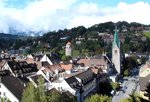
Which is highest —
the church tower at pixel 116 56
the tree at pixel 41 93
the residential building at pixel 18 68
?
the tree at pixel 41 93

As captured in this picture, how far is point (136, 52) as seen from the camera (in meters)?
160

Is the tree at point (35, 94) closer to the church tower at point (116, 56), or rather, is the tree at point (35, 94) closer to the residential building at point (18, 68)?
the residential building at point (18, 68)

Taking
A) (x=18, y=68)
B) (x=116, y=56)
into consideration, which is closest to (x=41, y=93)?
(x=18, y=68)

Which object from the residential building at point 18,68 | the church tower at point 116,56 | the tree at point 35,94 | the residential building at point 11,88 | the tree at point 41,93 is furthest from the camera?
the church tower at point 116,56

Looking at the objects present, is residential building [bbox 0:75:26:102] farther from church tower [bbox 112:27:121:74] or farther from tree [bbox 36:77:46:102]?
church tower [bbox 112:27:121:74]

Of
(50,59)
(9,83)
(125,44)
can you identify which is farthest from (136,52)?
(9,83)

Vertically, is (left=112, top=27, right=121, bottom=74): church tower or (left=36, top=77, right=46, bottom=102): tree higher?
(left=36, top=77, right=46, bottom=102): tree

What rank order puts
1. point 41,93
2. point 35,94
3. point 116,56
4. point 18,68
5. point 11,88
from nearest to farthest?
point 35,94 < point 41,93 < point 11,88 < point 18,68 < point 116,56

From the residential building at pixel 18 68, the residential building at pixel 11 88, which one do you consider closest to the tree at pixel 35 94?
the residential building at pixel 11 88

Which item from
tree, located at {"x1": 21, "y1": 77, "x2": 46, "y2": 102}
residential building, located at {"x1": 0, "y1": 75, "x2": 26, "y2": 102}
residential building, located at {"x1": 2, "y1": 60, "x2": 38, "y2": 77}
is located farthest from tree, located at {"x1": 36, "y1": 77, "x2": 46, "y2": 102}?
residential building, located at {"x1": 2, "y1": 60, "x2": 38, "y2": 77}

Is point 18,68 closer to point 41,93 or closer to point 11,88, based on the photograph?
point 11,88

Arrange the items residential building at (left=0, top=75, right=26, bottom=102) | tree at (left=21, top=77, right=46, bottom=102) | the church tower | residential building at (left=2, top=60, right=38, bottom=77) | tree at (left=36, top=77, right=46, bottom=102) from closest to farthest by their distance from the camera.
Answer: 1. tree at (left=21, top=77, right=46, bottom=102)
2. tree at (left=36, top=77, right=46, bottom=102)
3. residential building at (left=0, top=75, right=26, bottom=102)
4. residential building at (left=2, top=60, right=38, bottom=77)
5. the church tower

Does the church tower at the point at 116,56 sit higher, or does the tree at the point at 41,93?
the tree at the point at 41,93

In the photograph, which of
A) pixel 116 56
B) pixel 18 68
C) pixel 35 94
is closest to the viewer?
pixel 35 94
